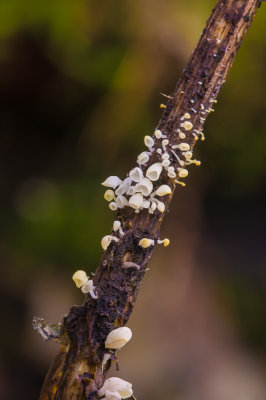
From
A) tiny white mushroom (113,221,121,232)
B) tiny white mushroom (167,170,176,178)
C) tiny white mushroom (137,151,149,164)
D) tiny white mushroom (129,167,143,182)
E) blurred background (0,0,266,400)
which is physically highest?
blurred background (0,0,266,400)

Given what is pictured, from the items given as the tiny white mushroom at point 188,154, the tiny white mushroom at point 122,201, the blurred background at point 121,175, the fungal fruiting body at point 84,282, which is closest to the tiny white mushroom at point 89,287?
the fungal fruiting body at point 84,282

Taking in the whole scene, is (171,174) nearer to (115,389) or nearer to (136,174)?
(136,174)

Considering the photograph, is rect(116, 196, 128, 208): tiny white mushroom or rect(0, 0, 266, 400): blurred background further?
rect(0, 0, 266, 400): blurred background

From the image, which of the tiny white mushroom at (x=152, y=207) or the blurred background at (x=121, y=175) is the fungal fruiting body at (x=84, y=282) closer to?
the tiny white mushroom at (x=152, y=207)

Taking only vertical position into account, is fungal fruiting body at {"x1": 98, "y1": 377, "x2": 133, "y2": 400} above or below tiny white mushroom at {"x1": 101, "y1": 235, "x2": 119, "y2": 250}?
below

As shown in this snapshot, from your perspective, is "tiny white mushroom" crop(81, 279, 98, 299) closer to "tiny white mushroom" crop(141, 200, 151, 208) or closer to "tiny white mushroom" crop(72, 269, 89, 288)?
"tiny white mushroom" crop(72, 269, 89, 288)

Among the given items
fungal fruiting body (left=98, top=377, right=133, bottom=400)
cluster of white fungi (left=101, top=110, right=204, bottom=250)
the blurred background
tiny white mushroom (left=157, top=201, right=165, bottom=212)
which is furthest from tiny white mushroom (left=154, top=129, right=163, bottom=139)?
the blurred background
